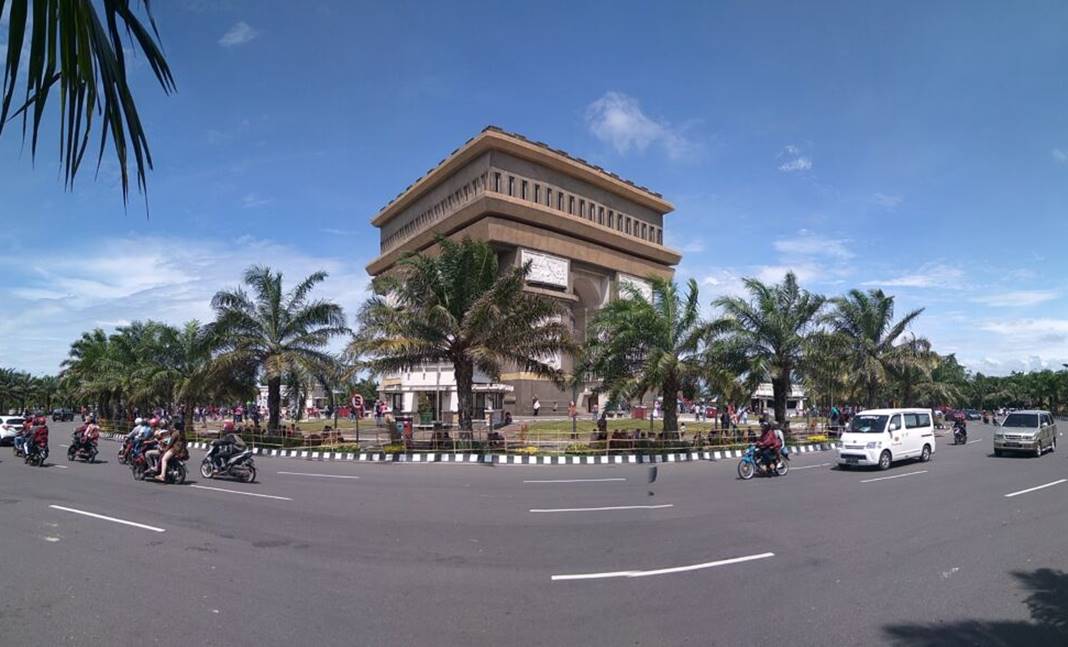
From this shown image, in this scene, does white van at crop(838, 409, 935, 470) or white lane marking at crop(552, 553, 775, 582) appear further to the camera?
white van at crop(838, 409, 935, 470)

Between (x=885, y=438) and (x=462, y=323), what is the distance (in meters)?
14.1

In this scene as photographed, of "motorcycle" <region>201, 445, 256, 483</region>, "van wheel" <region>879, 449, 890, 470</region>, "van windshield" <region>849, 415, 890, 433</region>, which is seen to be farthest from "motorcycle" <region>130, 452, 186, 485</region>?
"van wheel" <region>879, 449, 890, 470</region>

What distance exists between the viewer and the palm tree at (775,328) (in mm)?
26516

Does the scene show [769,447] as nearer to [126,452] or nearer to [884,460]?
[884,460]

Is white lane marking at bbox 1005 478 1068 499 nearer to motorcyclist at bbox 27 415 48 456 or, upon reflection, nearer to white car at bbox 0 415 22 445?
motorcyclist at bbox 27 415 48 456

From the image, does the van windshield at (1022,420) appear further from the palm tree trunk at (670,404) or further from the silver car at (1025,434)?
the palm tree trunk at (670,404)

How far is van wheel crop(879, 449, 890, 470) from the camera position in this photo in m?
18.7

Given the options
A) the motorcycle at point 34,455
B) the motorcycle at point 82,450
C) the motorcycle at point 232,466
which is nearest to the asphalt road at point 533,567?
the motorcycle at point 232,466

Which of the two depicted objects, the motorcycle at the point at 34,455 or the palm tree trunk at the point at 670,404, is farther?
the palm tree trunk at the point at 670,404

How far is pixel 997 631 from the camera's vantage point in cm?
528

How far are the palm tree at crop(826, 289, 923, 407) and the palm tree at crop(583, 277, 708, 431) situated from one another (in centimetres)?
1296

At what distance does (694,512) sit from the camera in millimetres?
10883

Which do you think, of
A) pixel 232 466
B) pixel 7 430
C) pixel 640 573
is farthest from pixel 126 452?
pixel 640 573

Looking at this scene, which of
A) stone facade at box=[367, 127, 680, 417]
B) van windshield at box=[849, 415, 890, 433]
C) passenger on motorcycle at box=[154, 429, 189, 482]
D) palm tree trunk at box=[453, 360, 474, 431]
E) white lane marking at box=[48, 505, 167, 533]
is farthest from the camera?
stone facade at box=[367, 127, 680, 417]
